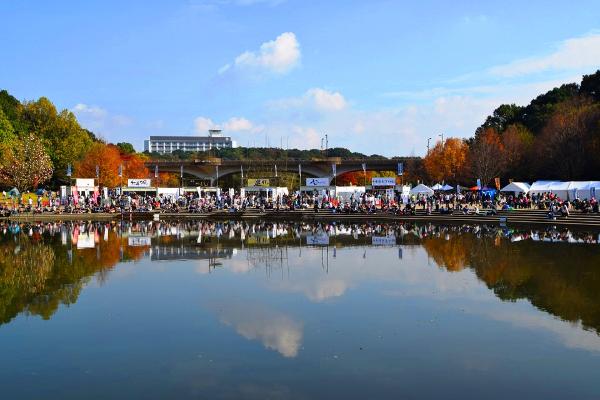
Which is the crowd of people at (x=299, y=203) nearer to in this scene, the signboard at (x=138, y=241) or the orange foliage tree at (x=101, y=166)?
the orange foliage tree at (x=101, y=166)

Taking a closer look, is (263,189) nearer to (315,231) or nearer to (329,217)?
(329,217)

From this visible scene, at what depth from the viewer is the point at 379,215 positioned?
50.2 m

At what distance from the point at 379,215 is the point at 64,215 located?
29.9 m

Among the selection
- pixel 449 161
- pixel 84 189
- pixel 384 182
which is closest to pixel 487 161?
pixel 449 161

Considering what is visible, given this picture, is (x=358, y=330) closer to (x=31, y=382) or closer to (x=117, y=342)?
(x=117, y=342)

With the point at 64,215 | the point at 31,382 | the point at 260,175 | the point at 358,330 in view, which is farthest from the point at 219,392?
the point at 260,175

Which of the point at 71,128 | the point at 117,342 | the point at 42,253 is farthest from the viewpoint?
the point at 71,128

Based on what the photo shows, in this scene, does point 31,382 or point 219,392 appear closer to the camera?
point 219,392

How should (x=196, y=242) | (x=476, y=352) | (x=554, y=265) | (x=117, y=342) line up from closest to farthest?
1. (x=476, y=352)
2. (x=117, y=342)
3. (x=554, y=265)
4. (x=196, y=242)

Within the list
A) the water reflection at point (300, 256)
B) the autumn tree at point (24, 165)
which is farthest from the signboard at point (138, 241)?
the autumn tree at point (24, 165)

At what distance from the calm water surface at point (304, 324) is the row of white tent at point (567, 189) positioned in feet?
70.7

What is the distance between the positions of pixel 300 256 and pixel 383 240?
8.08 meters

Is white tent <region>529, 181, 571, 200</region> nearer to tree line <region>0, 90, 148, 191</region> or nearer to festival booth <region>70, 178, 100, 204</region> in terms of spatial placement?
festival booth <region>70, 178, 100, 204</region>

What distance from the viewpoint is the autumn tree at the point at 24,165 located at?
6588 cm
